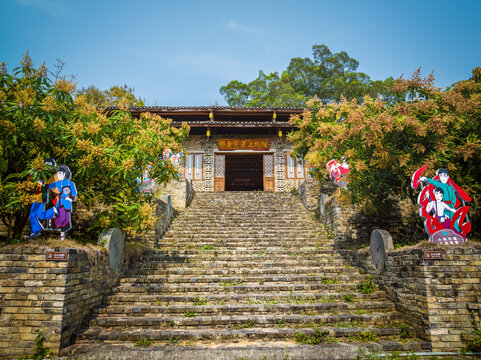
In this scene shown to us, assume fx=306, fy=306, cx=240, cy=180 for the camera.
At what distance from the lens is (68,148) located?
5.50 meters

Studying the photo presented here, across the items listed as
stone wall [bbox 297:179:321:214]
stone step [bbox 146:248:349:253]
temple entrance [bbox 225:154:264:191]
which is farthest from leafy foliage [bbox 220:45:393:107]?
stone step [bbox 146:248:349:253]

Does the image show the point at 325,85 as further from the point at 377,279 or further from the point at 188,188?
the point at 377,279

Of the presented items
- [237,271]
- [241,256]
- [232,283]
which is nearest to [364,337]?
[232,283]

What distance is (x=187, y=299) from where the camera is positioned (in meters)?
5.72

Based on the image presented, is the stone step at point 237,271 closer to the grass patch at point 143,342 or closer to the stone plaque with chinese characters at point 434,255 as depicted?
the grass patch at point 143,342

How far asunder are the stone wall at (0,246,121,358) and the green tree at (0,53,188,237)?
3.02 feet

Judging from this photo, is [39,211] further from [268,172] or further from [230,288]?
[268,172]

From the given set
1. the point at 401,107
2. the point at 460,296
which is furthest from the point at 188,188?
the point at 460,296

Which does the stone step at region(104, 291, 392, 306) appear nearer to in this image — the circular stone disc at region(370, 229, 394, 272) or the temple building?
the circular stone disc at region(370, 229, 394, 272)

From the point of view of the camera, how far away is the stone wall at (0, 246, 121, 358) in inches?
171

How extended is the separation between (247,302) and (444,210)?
12.4 ft

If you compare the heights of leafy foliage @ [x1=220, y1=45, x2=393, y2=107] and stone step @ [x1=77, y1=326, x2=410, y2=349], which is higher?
leafy foliage @ [x1=220, y1=45, x2=393, y2=107]

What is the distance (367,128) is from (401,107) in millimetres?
858

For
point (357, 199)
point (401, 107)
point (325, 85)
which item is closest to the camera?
point (401, 107)
